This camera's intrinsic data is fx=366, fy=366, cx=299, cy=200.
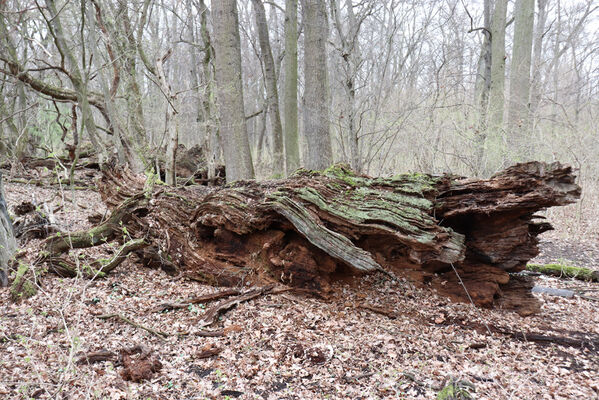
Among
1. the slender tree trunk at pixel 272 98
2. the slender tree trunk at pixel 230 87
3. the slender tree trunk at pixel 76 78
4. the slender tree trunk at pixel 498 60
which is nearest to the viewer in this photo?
the slender tree trunk at pixel 76 78

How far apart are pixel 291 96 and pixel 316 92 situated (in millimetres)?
2913

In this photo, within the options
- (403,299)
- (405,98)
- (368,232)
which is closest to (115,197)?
(368,232)

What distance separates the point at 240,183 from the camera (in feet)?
16.9

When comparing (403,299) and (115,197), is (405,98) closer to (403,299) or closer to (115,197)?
(403,299)

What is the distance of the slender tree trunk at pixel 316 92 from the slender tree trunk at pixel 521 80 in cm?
499

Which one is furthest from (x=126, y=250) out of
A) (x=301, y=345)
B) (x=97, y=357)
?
(x=301, y=345)

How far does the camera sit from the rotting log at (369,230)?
3832 millimetres

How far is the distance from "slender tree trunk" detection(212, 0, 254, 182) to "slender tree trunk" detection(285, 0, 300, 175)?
8.55 feet

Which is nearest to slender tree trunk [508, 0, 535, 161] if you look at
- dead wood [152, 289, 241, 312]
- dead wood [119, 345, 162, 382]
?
dead wood [152, 289, 241, 312]

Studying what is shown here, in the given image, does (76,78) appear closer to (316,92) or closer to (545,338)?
(316,92)

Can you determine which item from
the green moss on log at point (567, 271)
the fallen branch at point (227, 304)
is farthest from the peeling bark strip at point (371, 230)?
the green moss on log at point (567, 271)

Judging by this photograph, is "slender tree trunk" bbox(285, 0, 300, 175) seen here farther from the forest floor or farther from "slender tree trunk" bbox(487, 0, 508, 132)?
the forest floor

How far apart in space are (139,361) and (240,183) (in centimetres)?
267

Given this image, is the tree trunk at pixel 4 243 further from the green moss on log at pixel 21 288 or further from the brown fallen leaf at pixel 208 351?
the brown fallen leaf at pixel 208 351
